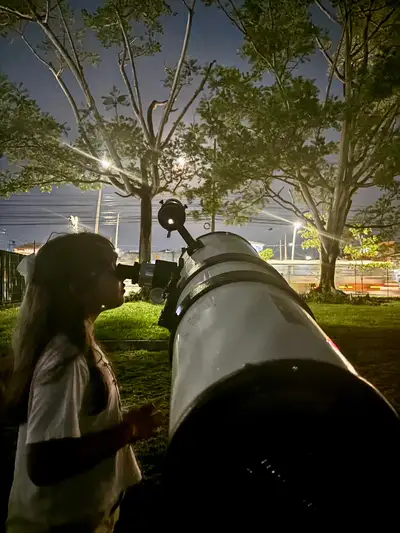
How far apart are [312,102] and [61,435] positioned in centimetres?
1474

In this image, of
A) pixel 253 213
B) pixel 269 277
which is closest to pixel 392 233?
pixel 253 213

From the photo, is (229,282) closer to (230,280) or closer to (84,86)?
(230,280)

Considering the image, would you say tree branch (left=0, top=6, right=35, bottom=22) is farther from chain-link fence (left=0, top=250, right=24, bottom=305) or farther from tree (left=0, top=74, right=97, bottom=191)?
chain-link fence (left=0, top=250, right=24, bottom=305)

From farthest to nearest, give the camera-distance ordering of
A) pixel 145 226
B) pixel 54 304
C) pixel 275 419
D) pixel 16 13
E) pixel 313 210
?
pixel 313 210 → pixel 145 226 → pixel 16 13 → pixel 54 304 → pixel 275 419

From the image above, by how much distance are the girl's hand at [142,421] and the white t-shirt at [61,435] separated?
0.07 metres

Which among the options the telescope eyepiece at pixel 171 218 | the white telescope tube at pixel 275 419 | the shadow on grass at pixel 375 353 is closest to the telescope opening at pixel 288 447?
the white telescope tube at pixel 275 419

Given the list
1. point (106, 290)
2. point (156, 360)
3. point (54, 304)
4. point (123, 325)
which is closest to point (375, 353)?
point (156, 360)

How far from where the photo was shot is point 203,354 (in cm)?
113

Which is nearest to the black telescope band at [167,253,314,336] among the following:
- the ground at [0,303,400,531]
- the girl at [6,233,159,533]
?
the girl at [6,233,159,533]

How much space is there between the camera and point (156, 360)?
6.47m

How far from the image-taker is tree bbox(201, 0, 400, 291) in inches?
565

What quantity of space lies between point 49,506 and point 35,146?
16.1 meters

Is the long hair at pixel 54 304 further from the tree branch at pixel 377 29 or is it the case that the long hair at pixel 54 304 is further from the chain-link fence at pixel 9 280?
the tree branch at pixel 377 29

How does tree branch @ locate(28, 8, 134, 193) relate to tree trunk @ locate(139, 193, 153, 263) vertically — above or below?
above
